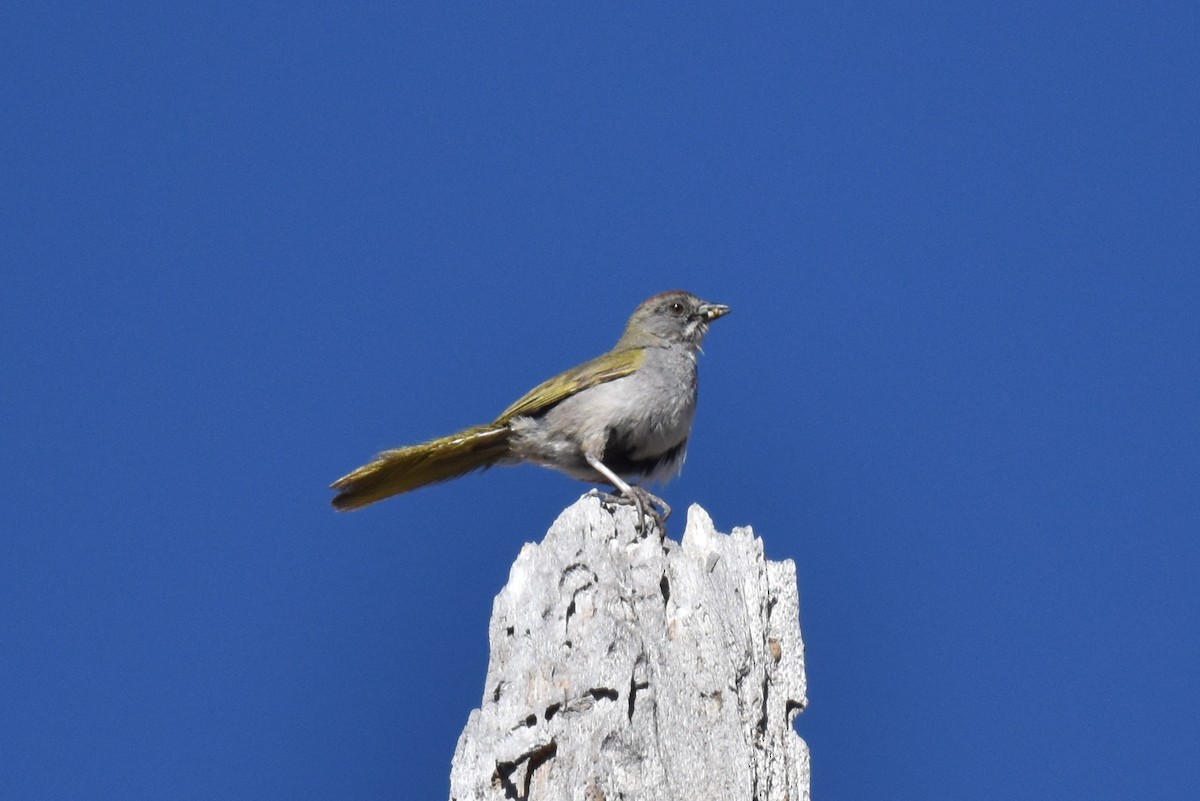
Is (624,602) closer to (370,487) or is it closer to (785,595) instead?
(785,595)

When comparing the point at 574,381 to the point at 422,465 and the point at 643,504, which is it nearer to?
the point at 422,465

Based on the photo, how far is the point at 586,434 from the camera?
31.8 feet

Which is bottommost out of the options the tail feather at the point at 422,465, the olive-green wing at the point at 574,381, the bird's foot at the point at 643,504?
the bird's foot at the point at 643,504

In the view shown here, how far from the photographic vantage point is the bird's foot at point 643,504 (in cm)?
774

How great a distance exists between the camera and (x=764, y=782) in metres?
6.68

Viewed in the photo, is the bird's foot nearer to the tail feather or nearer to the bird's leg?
the bird's leg

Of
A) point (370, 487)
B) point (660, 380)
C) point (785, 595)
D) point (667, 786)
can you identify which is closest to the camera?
point (667, 786)

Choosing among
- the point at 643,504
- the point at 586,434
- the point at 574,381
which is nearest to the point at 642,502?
the point at 643,504

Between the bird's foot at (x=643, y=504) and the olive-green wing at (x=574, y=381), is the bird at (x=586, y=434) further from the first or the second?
the bird's foot at (x=643, y=504)

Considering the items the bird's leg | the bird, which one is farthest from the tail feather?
the bird's leg

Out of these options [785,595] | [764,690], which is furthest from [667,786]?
[785,595]

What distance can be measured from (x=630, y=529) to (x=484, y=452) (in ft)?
8.33

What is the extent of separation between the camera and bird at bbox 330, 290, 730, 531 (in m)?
9.40

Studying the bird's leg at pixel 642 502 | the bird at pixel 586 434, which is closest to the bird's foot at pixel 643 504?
the bird's leg at pixel 642 502
